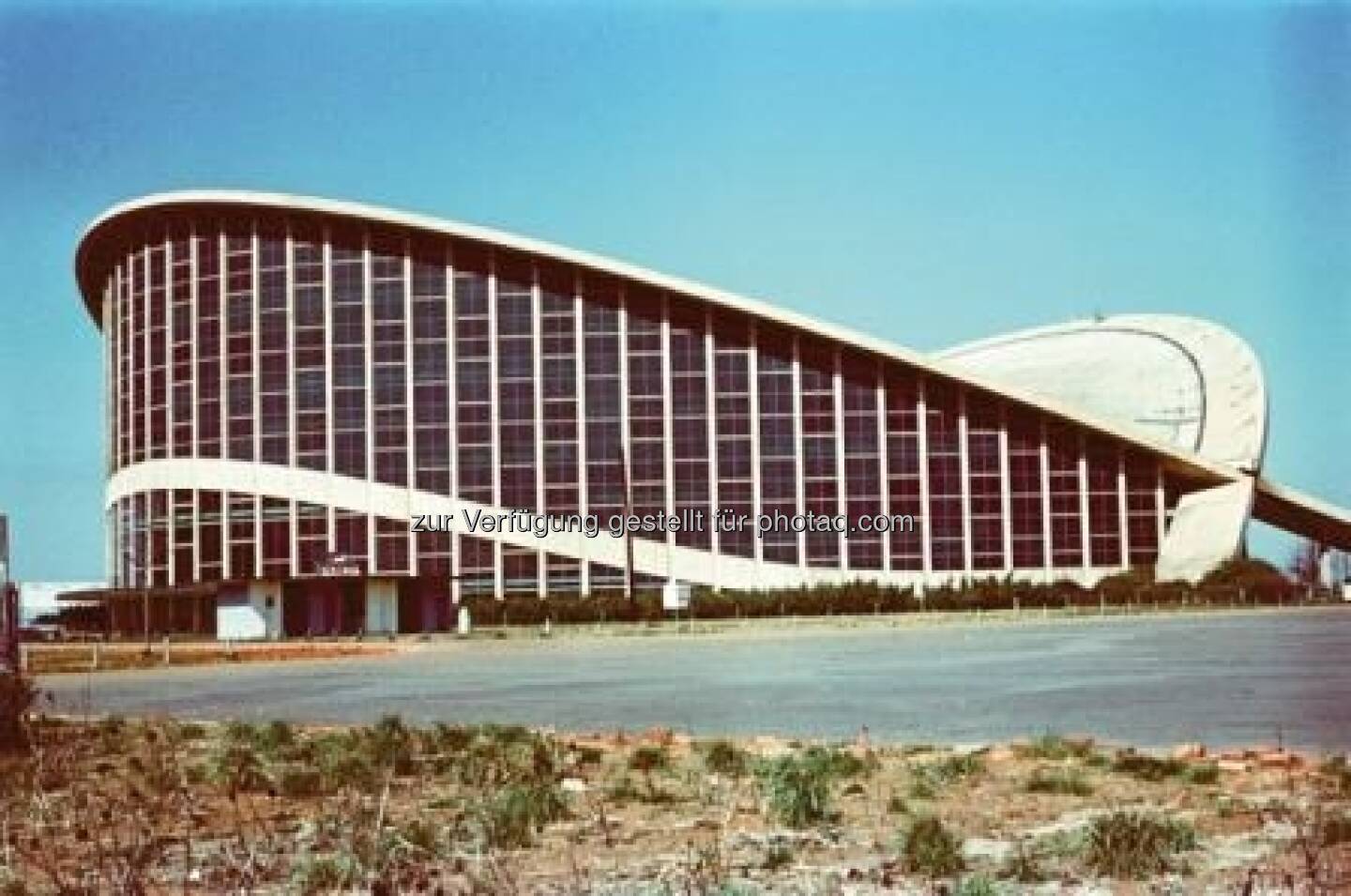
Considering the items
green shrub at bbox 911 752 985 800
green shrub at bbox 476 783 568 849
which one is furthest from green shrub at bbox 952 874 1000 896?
green shrub at bbox 911 752 985 800

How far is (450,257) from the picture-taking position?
7862 centimetres

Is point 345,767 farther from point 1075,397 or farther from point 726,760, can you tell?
point 1075,397

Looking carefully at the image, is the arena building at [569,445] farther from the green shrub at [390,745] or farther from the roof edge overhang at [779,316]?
the green shrub at [390,745]

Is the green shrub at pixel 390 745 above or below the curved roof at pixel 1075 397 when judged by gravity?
below

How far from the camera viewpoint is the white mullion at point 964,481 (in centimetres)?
7522

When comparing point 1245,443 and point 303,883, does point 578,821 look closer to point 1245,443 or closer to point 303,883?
point 303,883

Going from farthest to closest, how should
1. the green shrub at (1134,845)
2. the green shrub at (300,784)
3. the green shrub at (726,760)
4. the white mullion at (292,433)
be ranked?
the white mullion at (292,433)
the green shrub at (726,760)
the green shrub at (300,784)
the green shrub at (1134,845)

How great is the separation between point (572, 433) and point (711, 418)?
693cm

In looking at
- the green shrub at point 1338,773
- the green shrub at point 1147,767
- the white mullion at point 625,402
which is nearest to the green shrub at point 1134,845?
the green shrub at point 1338,773

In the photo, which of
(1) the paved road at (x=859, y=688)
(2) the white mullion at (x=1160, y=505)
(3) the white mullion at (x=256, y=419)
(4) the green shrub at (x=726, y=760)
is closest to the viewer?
(4) the green shrub at (x=726, y=760)

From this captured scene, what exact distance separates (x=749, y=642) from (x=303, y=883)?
34.9 m

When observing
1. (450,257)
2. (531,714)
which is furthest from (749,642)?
(450,257)

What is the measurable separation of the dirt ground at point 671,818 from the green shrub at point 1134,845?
15 mm

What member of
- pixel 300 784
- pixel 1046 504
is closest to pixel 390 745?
pixel 300 784
